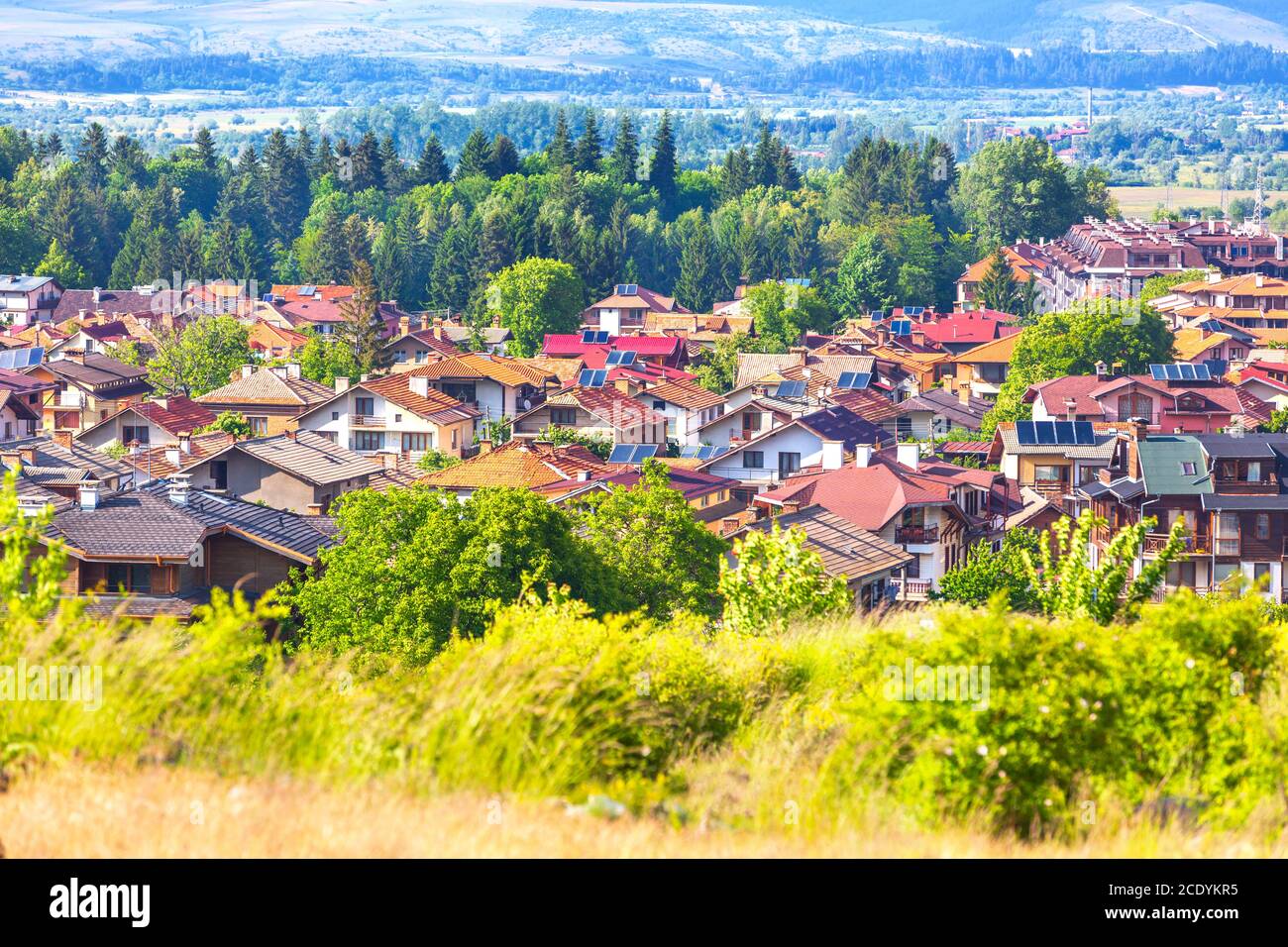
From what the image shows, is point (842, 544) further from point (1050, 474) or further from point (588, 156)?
point (588, 156)

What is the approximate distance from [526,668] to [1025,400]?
45.8 metres

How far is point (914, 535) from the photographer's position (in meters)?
34.8

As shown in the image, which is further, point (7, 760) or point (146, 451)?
point (146, 451)

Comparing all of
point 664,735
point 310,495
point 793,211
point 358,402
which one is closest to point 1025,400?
point 358,402

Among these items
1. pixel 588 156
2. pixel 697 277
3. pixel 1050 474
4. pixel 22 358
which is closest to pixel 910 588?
pixel 1050 474

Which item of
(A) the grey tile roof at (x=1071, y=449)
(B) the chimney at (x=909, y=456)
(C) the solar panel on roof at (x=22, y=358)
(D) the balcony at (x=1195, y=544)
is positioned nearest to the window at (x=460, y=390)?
(C) the solar panel on roof at (x=22, y=358)

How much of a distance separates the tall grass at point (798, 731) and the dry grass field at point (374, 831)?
0.22 meters

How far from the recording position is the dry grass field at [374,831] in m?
7.40

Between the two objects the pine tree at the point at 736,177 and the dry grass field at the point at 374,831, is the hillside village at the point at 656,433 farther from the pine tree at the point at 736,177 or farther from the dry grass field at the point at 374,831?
the pine tree at the point at 736,177

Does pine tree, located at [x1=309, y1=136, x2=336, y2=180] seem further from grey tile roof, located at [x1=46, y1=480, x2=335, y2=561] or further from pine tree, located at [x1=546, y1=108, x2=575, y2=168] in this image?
grey tile roof, located at [x1=46, y1=480, x2=335, y2=561]

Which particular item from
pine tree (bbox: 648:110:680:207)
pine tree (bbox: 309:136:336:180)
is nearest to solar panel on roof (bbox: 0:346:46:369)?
pine tree (bbox: 309:136:336:180)
